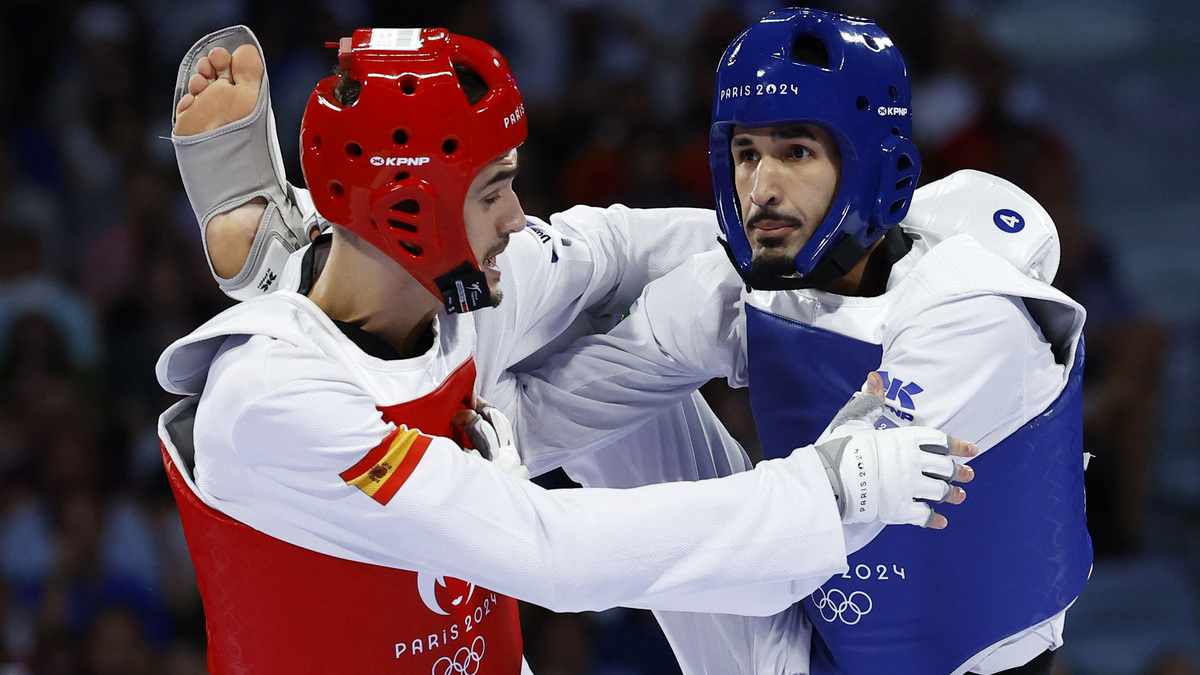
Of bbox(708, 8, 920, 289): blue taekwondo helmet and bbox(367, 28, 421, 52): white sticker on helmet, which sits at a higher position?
bbox(367, 28, 421, 52): white sticker on helmet

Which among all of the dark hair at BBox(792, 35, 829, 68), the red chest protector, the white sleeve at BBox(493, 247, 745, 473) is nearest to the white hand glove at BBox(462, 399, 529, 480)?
the red chest protector

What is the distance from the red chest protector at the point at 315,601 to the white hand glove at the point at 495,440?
73 millimetres

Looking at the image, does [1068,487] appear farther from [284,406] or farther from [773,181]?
[284,406]

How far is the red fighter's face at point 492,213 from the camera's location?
3385mm

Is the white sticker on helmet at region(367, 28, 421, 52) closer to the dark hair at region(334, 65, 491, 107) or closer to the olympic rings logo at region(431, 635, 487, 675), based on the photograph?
the dark hair at region(334, 65, 491, 107)

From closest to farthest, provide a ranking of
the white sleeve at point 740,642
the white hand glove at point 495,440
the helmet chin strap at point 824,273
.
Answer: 1. the white hand glove at point 495,440
2. the helmet chin strap at point 824,273
3. the white sleeve at point 740,642

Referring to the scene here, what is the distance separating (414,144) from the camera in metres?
3.21

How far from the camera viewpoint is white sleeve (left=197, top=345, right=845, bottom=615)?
3.01 m

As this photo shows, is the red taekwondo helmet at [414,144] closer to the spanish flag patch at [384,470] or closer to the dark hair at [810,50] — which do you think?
the spanish flag patch at [384,470]

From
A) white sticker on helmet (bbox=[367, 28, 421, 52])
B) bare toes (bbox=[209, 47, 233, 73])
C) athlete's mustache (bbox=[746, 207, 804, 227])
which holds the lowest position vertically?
athlete's mustache (bbox=[746, 207, 804, 227])

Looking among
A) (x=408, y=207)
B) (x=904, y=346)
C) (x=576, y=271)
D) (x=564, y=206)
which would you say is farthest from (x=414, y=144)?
(x=564, y=206)

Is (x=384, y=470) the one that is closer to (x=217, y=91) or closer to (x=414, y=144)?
(x=414, y=144)

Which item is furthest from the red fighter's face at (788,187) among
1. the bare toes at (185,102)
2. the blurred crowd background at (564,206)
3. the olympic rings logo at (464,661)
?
the blurred crowd background at (564,206)

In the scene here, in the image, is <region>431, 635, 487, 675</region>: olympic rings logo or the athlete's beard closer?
<region>431, 635, 487, 675</region>: olympic rings logo
